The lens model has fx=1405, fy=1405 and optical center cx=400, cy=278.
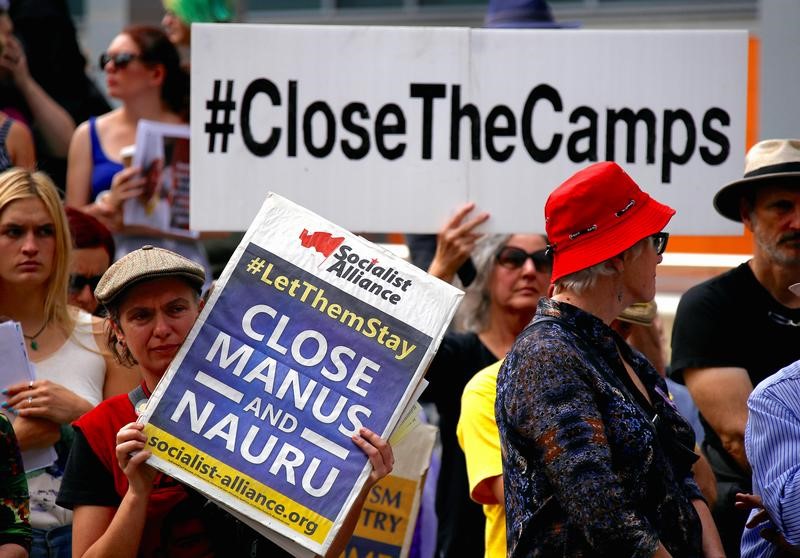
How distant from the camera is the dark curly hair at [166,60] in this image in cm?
746

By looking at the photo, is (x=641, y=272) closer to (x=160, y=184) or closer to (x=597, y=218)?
(x=597, y=218)

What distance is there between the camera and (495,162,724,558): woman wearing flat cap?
3.33 metres

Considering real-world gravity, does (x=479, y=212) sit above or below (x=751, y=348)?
above

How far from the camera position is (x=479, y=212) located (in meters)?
5.40

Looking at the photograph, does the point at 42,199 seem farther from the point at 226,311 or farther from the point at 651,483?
the point at 651,483

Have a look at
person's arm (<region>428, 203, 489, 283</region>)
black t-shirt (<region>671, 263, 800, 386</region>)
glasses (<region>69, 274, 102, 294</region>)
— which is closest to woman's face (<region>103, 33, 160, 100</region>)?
glasses (<region>69, 274, 102, 294</region>)

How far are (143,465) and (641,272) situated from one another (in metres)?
1.40

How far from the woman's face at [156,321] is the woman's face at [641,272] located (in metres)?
1.26

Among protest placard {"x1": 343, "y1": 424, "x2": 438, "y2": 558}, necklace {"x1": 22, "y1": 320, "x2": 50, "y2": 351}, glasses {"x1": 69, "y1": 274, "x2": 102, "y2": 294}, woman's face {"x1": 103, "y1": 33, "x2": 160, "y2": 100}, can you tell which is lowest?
protest placard {"x1": 343, "y1": 424, "x2": 438, "y2": 558}

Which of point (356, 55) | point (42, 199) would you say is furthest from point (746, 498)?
point (42, 199)

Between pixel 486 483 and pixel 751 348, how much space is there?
1177 mm

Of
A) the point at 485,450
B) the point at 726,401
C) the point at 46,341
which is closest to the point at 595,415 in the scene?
the point at 485,450

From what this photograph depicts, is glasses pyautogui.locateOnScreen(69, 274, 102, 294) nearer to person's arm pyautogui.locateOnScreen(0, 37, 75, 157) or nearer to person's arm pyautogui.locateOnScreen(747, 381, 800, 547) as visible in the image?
person's arm pyautogui.locateOnScreen(0, 37, 75, 157)

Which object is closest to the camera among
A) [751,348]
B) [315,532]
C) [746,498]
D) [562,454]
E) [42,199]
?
[562,454]
